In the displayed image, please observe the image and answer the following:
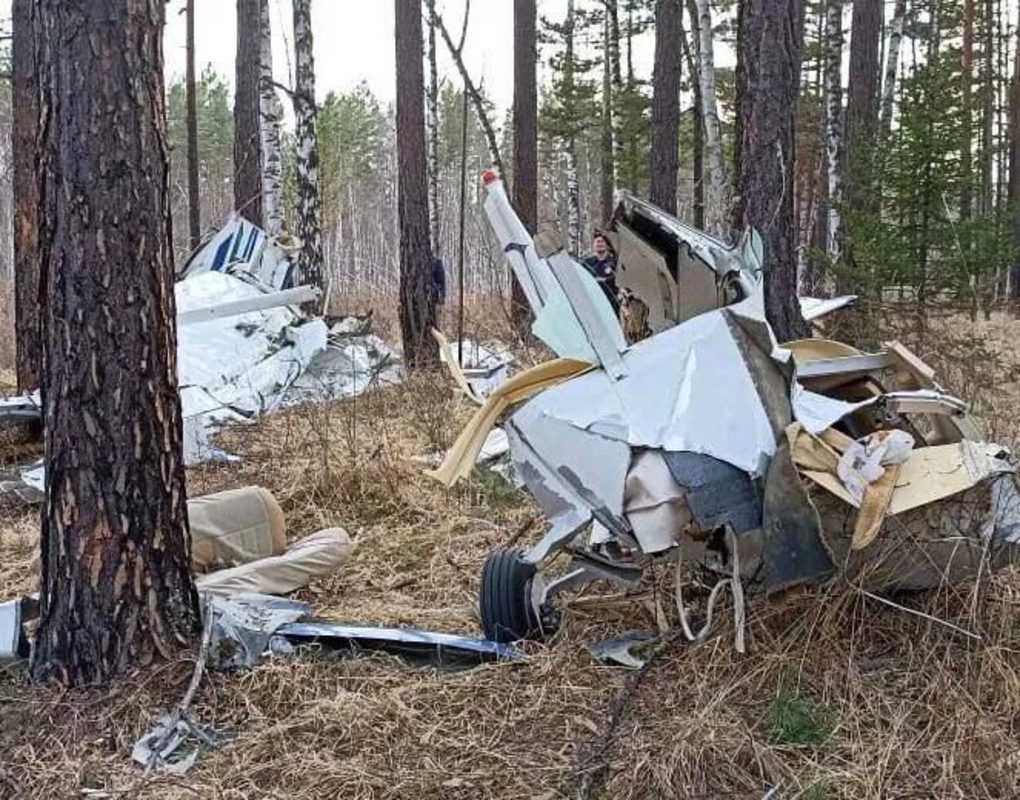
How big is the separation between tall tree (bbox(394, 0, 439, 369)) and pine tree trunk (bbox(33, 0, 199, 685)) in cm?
782

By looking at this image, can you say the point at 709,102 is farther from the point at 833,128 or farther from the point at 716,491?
the point at 716,491

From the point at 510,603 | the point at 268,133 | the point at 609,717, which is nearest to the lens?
the point at 609,717

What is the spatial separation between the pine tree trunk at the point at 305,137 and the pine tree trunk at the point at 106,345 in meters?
8.90

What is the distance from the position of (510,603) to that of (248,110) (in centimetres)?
1145

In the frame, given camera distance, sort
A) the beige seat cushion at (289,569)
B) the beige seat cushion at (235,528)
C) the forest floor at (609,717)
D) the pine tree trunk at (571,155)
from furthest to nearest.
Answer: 1. the pine tree trunk at (571,155)
2. the beige seat cushion at (235,528)
3. the beige seat cushion at (289,569)
4. the forest floor at (609,717)

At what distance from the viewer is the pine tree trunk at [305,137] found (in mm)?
11984

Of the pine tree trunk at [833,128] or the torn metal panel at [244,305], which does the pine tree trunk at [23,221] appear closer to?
the torn metal panel at [244,305]

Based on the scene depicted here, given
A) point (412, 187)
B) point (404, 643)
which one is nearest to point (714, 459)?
point (404, 643)

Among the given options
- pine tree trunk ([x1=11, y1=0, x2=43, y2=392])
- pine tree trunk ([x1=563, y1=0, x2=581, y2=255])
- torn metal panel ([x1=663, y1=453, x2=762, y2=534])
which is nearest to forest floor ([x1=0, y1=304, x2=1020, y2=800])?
torn metal panel ([x1=663, y1=453, x2=762, y2=534])

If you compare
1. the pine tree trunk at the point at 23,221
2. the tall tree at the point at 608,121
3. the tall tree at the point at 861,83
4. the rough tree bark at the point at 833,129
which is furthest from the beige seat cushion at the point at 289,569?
the tall tree at the point at 608,121

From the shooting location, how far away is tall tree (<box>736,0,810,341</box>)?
6.04m

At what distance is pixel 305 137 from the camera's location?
39.4 ft

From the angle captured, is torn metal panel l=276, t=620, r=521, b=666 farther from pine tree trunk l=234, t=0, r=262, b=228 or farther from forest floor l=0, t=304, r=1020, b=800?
pine tree trunk l=234, t=0, r=262, b=228

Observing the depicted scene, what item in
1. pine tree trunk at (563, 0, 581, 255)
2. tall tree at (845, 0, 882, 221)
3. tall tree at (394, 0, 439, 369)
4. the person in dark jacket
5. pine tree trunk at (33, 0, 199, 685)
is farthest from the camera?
pine tree trunk at (563, 0, 581, 255)
